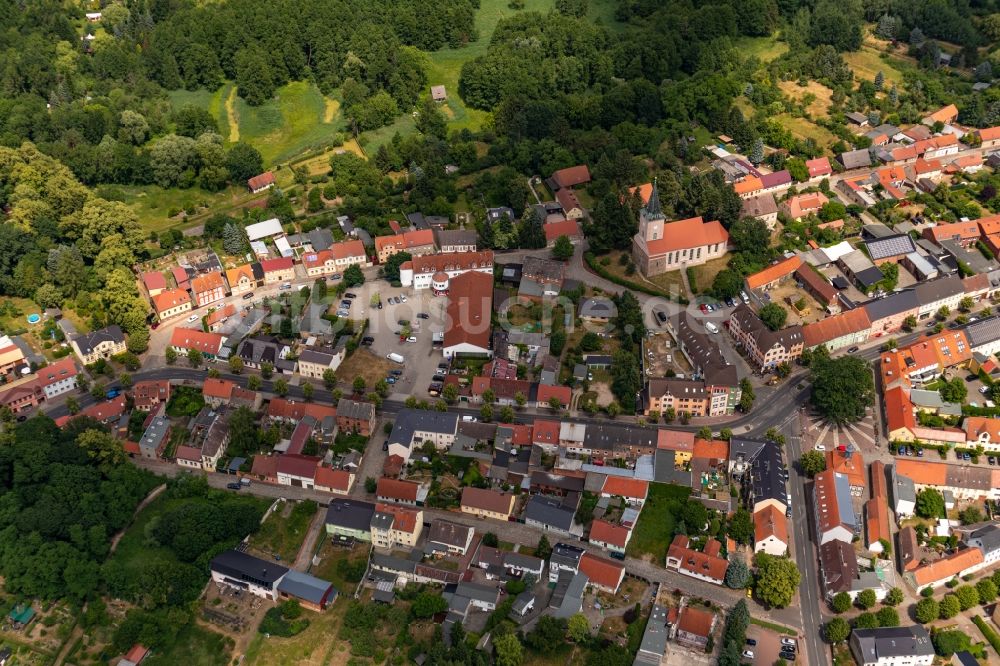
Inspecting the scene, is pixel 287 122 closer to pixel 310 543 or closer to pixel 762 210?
pixel 762 210

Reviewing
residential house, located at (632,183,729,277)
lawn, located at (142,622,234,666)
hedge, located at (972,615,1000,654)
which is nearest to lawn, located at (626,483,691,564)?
hedge, located at (972,615,1000,654)

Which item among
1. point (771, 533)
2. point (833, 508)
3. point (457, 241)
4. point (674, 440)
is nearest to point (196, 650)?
point (674, 440)

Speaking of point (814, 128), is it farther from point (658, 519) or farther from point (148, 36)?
point (148, 36)

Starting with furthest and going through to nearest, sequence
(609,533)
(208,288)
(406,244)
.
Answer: (406,244)
(208,288)
(609,533)

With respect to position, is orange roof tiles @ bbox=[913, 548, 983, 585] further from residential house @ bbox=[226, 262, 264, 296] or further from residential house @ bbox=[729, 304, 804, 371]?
residential house @ bbox=[226, 262, 264, 296]

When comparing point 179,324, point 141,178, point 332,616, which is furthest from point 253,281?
point 332,616

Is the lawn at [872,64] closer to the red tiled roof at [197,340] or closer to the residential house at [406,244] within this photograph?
the residential house at [406,244]
